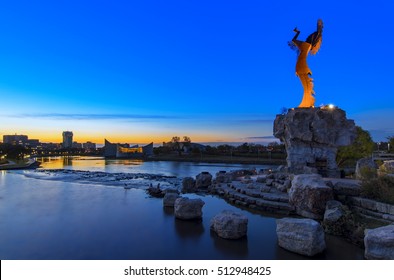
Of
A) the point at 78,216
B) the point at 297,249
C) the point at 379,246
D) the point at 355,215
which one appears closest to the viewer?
the point at 379,246

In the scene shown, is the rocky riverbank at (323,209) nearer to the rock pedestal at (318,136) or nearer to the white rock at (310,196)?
the white rock at (310,196)

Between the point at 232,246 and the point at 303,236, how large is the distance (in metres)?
1.69

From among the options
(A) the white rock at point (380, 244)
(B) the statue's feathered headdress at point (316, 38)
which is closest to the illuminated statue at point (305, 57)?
(B) the statue's feathered headdress at point (316, 38)

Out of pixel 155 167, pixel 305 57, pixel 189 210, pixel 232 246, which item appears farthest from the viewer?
pixel 155 167

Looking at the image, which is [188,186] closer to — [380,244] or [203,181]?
[203,181]

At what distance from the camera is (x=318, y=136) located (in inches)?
623

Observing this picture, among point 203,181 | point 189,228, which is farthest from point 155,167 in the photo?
point 189,228

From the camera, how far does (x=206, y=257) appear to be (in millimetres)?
6555

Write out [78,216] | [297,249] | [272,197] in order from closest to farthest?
[297,249] < [78,216] < [272,197]

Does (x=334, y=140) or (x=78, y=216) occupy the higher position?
(x=334, y=140)

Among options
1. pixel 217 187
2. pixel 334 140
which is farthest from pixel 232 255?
pixel 334 140

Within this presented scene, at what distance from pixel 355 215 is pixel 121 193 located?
11.1m

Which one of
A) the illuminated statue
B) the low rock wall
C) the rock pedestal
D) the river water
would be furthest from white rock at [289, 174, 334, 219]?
the illuminated statue

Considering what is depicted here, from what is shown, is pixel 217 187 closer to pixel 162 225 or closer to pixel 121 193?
pixel 121 193
